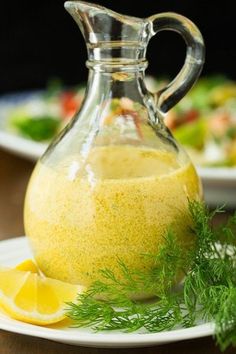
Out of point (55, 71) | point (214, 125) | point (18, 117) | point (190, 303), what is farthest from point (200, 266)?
point (55, 71)

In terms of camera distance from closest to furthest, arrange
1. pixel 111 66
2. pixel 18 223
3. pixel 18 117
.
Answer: pixel 111 66 < pixel 18 223 < pixel 18 117

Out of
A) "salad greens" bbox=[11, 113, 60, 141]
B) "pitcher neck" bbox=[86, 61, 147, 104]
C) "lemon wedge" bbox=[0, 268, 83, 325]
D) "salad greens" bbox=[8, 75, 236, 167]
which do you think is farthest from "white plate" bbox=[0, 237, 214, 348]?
"salad greens" bbox=[11, 113, 60, 141]

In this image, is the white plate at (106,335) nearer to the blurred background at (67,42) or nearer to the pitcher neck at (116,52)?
the pitcher neck at (116,52)

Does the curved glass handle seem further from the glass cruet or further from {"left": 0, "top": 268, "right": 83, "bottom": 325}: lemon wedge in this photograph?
{"left": 0, "top": 268, "right": 83, "bottom": 325}: lemon wedge

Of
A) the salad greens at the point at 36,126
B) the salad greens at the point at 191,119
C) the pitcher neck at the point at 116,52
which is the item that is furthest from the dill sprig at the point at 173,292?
the salad greens at the point at 36,126

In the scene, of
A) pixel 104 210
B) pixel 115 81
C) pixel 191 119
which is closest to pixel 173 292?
pixel 104 210

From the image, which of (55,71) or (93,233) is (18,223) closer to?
(93,233)
